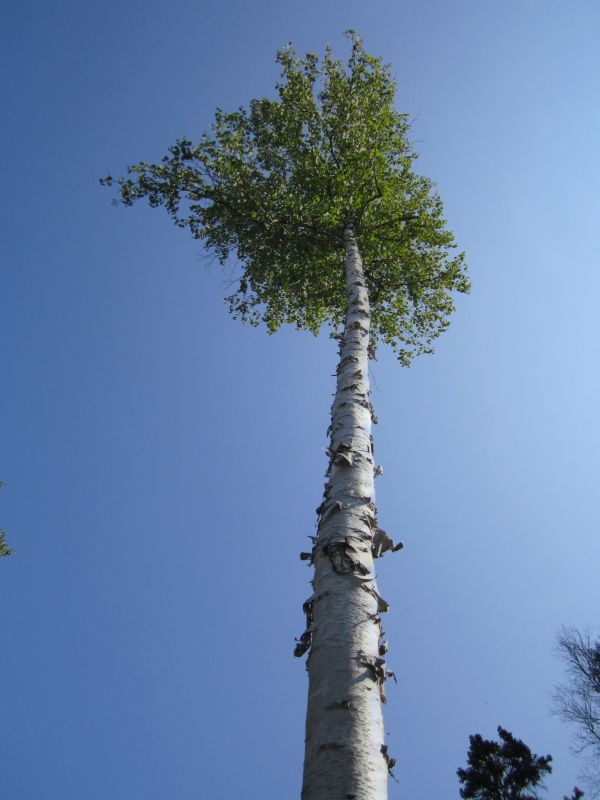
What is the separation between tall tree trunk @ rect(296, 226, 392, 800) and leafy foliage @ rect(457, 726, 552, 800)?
14.6m

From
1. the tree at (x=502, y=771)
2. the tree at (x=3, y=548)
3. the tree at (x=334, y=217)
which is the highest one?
the tree at (x=334, y=217)

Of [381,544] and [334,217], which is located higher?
[334,217]

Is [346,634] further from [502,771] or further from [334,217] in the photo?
[502,771]

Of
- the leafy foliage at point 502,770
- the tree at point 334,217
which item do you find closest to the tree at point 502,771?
the leafy foliage at point 502,770

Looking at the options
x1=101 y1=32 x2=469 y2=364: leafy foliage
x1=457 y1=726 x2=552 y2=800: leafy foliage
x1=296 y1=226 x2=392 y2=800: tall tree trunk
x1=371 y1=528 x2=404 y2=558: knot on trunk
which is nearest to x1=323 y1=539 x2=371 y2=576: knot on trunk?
x1=296 y1=226 x2=392 y2=800: tall tree trunk

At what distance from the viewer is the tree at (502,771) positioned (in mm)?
13375

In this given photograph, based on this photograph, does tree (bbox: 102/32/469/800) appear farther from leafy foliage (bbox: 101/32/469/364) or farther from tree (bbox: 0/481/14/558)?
tree (bbox: 0/481/14/558)

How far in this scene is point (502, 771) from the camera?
1395 centimetres

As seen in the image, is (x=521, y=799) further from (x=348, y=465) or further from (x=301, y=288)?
(x=301, y=288)

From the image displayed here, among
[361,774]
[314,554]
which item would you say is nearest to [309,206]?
[314,554]

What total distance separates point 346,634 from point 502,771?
51.8 ft

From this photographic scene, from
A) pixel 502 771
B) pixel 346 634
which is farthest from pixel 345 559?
pixel 502 771

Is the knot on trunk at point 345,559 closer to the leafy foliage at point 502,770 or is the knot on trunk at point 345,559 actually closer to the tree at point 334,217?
the tree at point 334,217

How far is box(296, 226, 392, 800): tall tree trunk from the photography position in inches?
98.3
